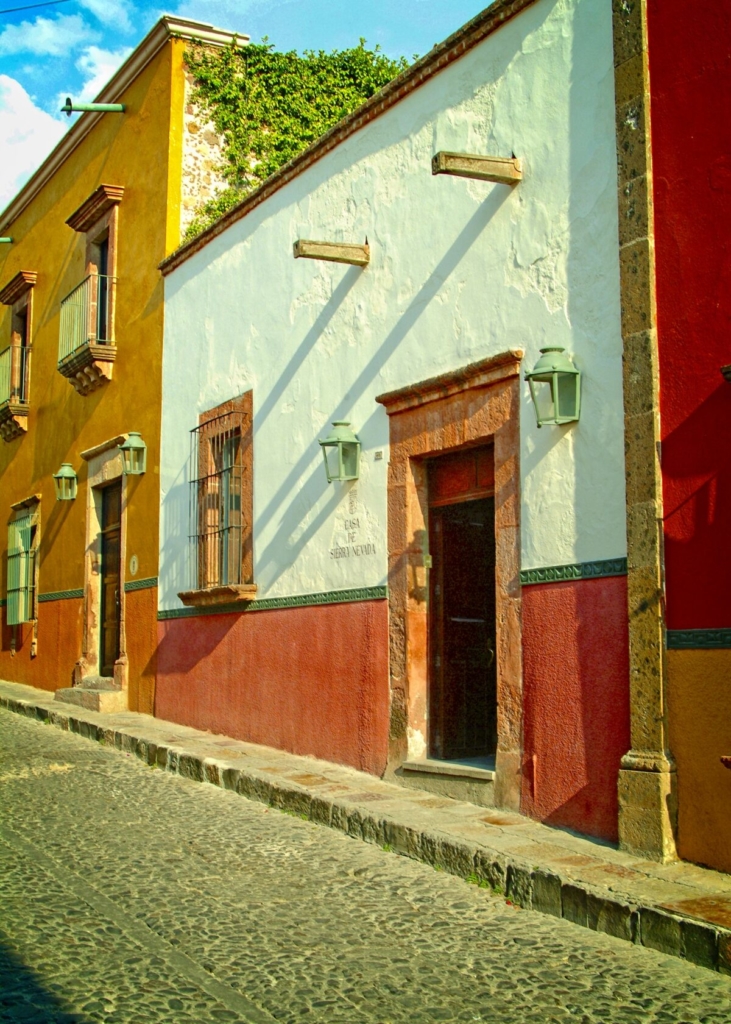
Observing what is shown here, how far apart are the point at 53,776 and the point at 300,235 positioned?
4902mm

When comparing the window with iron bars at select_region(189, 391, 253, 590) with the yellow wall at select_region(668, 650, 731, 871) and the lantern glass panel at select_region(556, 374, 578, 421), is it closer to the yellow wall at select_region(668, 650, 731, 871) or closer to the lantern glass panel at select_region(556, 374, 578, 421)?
the lantern glass panel at select_region(556, 374, 578, 421)

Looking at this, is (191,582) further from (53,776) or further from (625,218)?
(625,218)

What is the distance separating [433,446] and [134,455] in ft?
18.8

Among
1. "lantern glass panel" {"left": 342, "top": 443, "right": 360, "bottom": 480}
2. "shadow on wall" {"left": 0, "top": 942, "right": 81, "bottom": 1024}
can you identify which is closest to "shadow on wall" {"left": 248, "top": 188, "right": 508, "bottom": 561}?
"lantern glass panel" {"left": 342, "top": 443, "right": 360, "bottom": 480}

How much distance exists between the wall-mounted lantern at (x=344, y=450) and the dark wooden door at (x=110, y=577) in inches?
222

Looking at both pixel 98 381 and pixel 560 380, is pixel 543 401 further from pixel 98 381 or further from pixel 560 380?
pixel 98 381

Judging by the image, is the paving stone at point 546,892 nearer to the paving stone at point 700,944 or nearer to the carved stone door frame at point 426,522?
the paving stone at point 700,944

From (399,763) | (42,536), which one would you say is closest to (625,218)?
(399,763)

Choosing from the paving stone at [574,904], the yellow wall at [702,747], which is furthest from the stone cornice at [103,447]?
the paving stone at [574,904]

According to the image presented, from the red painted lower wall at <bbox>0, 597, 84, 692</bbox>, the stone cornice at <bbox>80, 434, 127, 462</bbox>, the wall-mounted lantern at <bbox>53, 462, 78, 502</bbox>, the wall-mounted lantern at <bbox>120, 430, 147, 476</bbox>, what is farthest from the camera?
the wall-mounted lantern at <bbox>53, 462, 78, 502</bbox>

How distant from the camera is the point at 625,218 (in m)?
6.18

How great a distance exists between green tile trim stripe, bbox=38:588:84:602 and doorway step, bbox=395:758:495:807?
7.71 metres

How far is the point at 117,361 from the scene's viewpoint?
1389cm

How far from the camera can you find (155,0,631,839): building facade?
21.1 feet
